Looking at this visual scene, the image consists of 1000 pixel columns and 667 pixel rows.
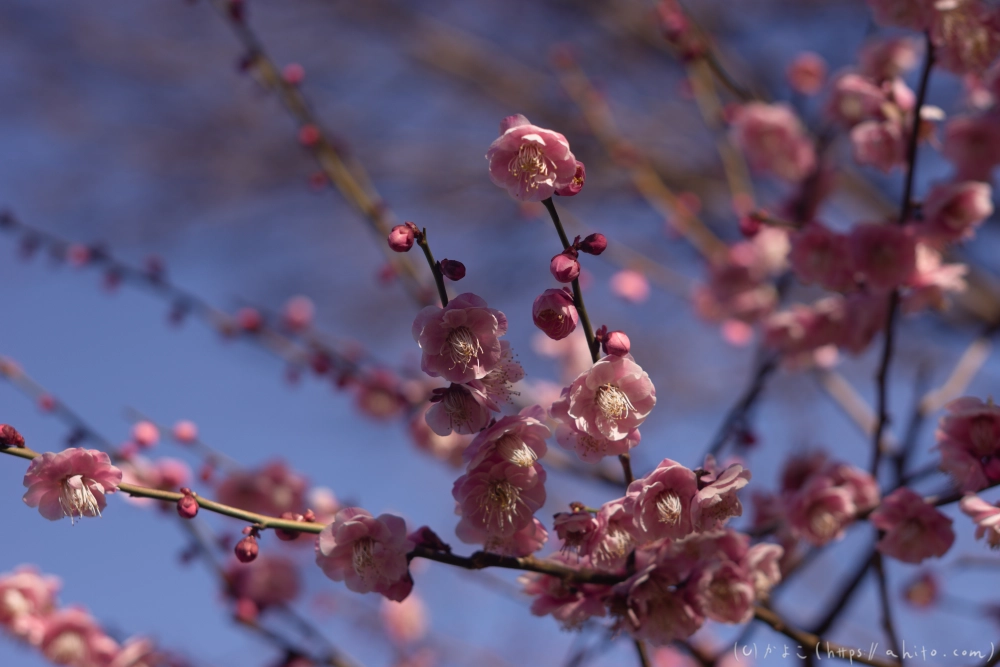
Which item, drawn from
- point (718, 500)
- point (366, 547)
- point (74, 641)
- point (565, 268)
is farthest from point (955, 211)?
point (74, 641)

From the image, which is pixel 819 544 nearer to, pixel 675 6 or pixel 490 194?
pixel 675 6

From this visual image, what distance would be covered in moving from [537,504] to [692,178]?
174 inches

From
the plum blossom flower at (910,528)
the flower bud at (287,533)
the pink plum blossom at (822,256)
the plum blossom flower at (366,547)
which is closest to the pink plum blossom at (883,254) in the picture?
the pink plum blossom at (822,256)

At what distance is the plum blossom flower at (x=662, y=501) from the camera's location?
45.8 inches

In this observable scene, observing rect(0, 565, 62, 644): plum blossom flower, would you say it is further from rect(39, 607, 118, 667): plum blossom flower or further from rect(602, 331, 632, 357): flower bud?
rect(602, 331, 632, 357): flower bud

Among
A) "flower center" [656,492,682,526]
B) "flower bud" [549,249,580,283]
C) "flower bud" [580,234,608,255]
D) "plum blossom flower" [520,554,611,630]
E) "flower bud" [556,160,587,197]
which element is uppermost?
"flower bud" [556,160,587,197]

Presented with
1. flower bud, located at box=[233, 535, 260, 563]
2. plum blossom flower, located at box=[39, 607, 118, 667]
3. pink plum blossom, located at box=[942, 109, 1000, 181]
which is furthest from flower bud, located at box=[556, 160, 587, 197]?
plum blossom flower, located at box=[39, 607, 118, 667]

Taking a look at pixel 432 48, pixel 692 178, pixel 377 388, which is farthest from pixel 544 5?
pixel 377 388

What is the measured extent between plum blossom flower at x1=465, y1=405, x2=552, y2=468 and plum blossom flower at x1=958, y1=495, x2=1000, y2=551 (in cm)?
70

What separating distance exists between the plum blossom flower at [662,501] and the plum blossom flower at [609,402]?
8cm

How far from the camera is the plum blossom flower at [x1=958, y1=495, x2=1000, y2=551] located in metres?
1.23

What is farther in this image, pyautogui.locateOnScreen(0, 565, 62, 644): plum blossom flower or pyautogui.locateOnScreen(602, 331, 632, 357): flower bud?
pyautogui.locateOnScreen(0, 565, 62, 644): plum blossom flower

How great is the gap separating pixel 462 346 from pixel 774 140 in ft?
7.68

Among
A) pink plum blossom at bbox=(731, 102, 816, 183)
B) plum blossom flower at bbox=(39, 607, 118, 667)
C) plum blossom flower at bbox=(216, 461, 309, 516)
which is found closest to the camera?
plum blossom flower at bbox=(39, 607, 118, 667)
